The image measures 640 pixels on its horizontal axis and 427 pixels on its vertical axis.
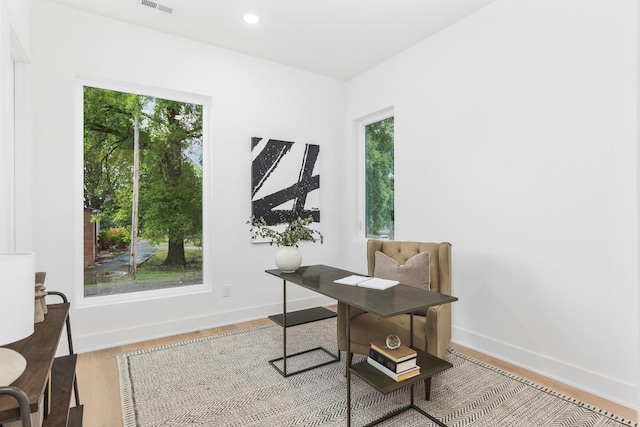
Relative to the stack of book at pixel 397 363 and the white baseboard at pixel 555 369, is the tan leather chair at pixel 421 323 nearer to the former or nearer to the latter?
the stack of book at pixel 397 363

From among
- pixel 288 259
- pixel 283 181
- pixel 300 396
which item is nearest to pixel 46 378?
pixel 300 396

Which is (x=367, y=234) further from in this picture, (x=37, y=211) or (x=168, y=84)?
(x=37, y=211)

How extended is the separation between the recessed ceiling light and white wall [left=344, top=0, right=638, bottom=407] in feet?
4.94

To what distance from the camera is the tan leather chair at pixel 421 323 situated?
2145 millimetres

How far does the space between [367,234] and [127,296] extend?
2577 millimetres

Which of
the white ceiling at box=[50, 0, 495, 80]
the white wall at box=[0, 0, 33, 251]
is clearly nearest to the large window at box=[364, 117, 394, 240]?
the white ceiling at box=[50, 0, 495, 80]

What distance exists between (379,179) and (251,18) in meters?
2.07

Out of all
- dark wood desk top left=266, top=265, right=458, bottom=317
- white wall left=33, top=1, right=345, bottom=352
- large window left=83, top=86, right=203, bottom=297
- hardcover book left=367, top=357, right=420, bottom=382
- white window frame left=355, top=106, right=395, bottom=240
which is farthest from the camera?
white window frame left=355, top=106, right=395, bottom=240

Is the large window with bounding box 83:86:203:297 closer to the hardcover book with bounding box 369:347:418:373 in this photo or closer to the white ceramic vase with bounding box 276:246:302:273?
the white ceramic vase with bounding box 276:246:302:273

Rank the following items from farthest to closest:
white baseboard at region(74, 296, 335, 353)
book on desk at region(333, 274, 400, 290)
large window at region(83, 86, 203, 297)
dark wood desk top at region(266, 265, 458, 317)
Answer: large window at region(83, 86, 203, 297) < white baseboard at region(74, 296, 335, 353) < book on desk at region(333, 274, 400, 290) < dark wood desk top at region(266, 265, 458, 317)

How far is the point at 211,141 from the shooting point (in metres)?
3.52

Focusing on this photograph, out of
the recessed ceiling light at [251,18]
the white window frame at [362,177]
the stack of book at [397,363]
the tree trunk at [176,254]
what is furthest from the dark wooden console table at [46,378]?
the white window frame at [362,177]

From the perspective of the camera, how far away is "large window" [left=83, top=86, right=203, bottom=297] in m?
3.10

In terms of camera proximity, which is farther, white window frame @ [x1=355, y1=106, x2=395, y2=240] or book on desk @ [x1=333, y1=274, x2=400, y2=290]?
white window frame @ [x1=355, y1=106, x2=395, y2=240]
